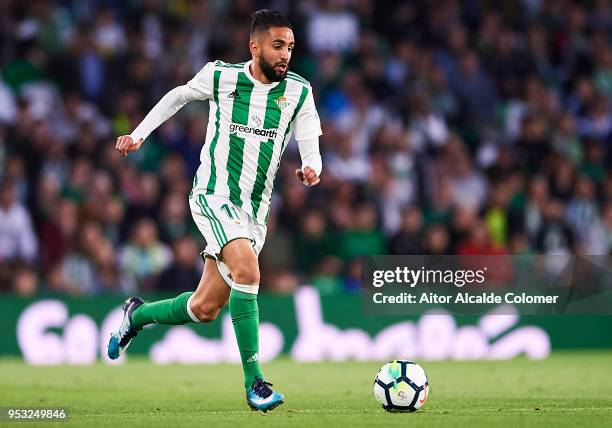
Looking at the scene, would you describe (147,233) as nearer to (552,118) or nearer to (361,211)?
(361,211)

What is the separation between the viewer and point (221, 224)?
8.28 meters

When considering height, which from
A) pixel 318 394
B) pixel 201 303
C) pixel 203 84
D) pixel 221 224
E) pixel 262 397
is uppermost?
pixel 203 84

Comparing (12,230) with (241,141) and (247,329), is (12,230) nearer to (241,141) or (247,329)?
(241,141)

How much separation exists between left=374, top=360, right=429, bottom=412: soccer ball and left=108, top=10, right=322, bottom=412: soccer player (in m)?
0.95

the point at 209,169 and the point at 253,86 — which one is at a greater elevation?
the point at 253,86

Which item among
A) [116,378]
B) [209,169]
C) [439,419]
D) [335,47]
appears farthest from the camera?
[335,47]

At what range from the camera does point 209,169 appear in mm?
8555

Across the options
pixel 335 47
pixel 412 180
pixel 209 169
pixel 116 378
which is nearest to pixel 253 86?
pixel 209 169

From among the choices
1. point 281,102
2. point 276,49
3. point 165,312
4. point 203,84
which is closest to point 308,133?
point 281,102

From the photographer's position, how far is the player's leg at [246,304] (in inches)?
319

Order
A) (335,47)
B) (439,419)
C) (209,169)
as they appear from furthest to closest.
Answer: (335,47), (209,169), (439,419)

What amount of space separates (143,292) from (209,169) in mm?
6520

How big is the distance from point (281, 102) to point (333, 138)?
801cm

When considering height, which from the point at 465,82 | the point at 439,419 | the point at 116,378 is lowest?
the point at 116,378
